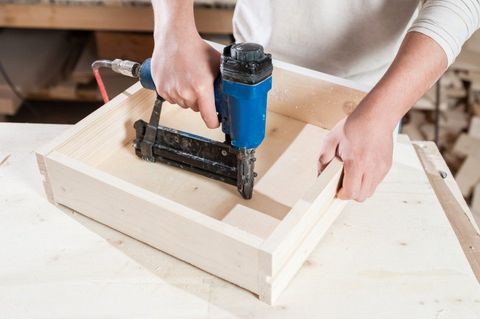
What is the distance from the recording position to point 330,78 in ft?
3.67

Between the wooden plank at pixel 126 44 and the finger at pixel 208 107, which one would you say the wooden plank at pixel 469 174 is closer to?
the wooden plank at pixel 126 44

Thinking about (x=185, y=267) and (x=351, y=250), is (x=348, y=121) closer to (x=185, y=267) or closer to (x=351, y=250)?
(x=351, y=250)

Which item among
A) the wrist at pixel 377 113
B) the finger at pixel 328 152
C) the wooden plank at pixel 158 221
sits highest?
the wrist at pixel 377 113

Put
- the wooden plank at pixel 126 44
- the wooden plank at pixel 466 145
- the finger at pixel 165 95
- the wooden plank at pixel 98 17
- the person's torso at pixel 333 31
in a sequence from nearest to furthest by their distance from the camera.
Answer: the finger at pixel 165 95, the person's torso at pixel 333 31, the wooden plank at pixel 98 17, the wooden plank at pixel 126 44, the wooden plank at pixel 466 145

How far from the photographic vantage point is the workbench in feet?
2.61

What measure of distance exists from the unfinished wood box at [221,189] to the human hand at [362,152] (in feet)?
0.08

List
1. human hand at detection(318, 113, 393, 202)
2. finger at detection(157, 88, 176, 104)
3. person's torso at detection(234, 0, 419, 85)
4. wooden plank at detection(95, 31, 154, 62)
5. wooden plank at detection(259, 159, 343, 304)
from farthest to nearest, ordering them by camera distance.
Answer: wooden plank at detection(95, 31, 154, 62)
person's torso at detection(234, 0, 419, 85)
finger at detection(157, 88, 176, 104)
human hand at detection(318, 113, 393, 202)
wooden plank at detection(259, 159, 343, 304)

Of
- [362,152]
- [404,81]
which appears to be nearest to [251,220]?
[362,152]

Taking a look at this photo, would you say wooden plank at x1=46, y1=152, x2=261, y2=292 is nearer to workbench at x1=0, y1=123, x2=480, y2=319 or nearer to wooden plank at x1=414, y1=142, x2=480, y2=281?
workbench at x1=0, y1=123, x2=480, y2=319

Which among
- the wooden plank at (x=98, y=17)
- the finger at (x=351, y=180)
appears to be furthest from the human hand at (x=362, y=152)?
the wooden plank at (x=98, y=17)

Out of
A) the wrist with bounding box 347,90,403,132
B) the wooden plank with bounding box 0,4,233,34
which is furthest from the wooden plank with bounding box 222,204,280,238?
the wooden plank with bounding box 0,4,233,34

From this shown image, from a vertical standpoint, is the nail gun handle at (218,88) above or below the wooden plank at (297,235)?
above

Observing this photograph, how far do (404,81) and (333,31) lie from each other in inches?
13.3

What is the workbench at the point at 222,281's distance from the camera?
31.3 inches
